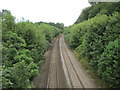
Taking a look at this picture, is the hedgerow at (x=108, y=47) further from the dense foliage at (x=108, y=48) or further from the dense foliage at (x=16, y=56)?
the dense foliage at (x=16, y=56)

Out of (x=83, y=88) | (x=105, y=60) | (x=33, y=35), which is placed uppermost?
(x=33, y=35)

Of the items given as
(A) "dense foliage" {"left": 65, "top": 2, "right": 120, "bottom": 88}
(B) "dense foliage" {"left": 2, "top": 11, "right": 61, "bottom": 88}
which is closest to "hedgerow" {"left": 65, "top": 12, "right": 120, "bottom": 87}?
(A) "dense foliage" {"left": 65, "top": 2, "right": 120, "bottom": 88}

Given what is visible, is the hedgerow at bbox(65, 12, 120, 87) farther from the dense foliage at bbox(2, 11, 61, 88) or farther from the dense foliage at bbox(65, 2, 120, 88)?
the dense foliage at bbox(2, 11, 61, 88)

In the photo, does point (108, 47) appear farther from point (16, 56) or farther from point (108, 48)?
point (16, 56)

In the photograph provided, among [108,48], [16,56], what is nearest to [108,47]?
[108,48]

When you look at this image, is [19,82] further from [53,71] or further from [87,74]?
[87,74]

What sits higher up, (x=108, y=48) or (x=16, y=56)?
(x=108, y=48)

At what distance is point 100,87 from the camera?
34.4 feet

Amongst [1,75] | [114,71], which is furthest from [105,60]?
[1,75]

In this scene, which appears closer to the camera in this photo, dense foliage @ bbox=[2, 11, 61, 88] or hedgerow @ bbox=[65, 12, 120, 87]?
dense foliage @ bbox=[2, 11, 61, 88]

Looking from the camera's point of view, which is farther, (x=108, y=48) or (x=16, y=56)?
(x=108, y=48)

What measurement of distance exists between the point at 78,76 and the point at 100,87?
287cm

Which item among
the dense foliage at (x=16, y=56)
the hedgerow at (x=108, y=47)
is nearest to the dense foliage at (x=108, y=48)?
the hedgerow at (x=108, y=47)

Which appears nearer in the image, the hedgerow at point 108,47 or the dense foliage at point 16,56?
the dense foliage at point 16,56
